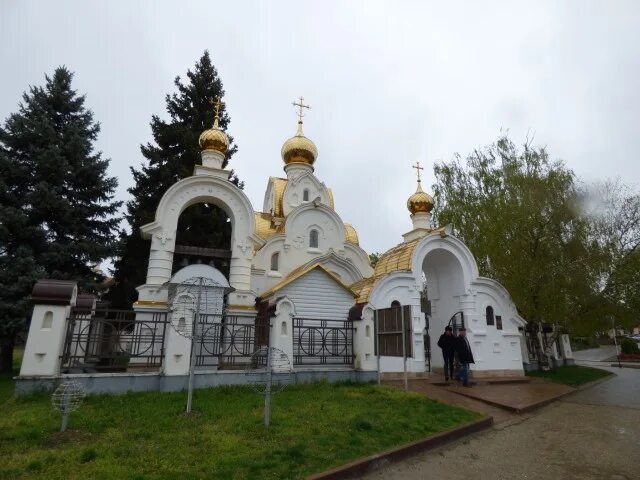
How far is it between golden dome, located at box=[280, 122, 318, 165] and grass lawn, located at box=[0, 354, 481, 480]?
16279mm

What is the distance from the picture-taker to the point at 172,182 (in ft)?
61.8

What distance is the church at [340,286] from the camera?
11477mm

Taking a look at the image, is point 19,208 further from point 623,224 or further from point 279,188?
point 623,224

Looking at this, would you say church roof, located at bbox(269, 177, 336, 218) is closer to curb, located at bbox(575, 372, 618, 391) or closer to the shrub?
curb, located at bbox(575, 372, 618, 391)

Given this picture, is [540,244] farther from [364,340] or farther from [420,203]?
[364,340]

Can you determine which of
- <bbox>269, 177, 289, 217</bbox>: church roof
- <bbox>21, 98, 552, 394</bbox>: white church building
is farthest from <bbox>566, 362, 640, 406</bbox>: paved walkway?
<bbox>269, 177, 289, 217</bbox>: church roof

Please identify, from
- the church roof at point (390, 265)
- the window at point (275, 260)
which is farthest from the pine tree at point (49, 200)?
the church roof at point (390, 265)

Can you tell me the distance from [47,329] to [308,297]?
842 cm

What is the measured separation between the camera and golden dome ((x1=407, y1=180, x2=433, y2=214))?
1903 cm

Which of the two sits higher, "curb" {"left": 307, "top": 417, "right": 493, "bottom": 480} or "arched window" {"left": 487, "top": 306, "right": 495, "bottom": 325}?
"arched window" {"left": 487, "top": 306, "right": 495, "bottom": 325}

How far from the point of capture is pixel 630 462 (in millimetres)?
5684

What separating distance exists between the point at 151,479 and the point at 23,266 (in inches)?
472

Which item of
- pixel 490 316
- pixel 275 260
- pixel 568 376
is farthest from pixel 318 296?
pixel 568 376

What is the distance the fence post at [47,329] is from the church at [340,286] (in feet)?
11.4
